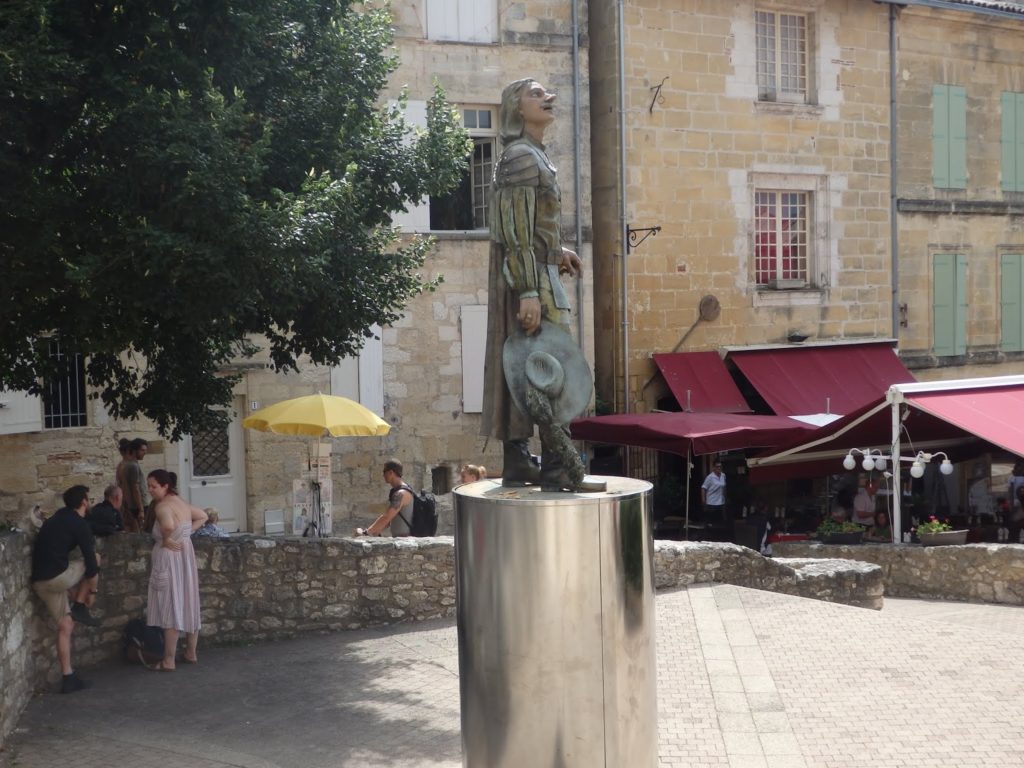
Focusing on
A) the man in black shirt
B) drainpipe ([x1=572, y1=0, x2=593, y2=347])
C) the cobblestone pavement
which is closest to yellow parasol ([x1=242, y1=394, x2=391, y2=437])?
the cobblestone pavement

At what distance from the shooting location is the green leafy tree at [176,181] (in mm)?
8914

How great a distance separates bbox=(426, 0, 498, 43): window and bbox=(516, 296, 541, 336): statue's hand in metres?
12.5

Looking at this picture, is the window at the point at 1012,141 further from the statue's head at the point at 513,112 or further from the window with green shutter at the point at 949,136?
the statue's head at the point at 513,112

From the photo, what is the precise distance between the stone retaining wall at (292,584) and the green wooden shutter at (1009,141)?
14595mm

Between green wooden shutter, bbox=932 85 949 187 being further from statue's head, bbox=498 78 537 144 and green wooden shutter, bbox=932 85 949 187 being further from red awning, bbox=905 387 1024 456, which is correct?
statue's head, bbox=498 78 537 144

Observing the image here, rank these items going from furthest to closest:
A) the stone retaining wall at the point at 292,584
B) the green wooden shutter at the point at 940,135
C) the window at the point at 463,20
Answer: the green wooden shutter at the point at 940,135, the window at the point at 463,20, the stone retaining wall at the point at 292,584

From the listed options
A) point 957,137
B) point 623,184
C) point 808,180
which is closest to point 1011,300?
point 957,137

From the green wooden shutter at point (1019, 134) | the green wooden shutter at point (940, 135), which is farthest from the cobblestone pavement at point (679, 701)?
the green wooden shutter at point (1019, 134)

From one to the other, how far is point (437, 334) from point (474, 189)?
2339 mm

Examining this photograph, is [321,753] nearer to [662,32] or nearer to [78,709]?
[78,709]

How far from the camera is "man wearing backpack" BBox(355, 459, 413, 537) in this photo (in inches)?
479

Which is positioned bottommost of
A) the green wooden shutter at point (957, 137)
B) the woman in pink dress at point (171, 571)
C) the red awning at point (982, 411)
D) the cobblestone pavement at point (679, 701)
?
the cobblestone pavement at point (679, 701)

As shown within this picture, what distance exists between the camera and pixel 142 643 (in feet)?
32.3

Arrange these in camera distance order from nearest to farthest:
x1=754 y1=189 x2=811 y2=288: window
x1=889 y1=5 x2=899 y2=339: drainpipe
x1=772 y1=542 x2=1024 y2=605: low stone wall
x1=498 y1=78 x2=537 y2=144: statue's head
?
x1=498 y1=78 x2=537 y2=144: statue's head < x1=772 y1=542 x2=1024 y2=605: low stone wall < x1=754 y1=189 x2=811 y2=288: window < x1=889 y1=5 x2=899 y2=339: drainpipe
